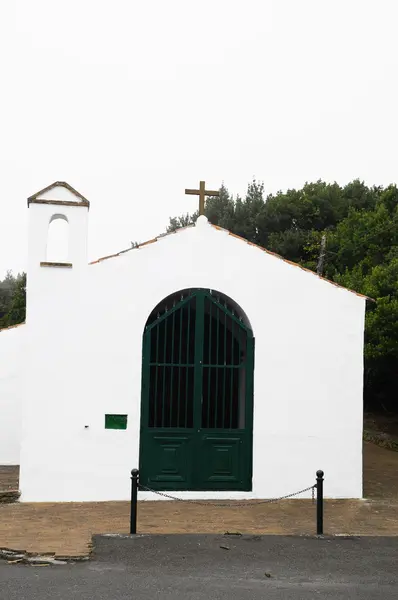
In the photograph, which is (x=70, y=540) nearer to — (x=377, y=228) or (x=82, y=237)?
(x=82, y=237)

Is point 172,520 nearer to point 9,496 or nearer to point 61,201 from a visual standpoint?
point 9,496

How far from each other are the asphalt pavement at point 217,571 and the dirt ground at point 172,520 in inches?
18.7

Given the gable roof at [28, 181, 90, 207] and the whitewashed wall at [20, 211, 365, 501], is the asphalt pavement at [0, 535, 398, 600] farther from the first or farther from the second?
the gable roof at [28, 181, 90, 207]

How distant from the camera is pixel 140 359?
11656mm

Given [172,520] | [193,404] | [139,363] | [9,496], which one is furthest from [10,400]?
[172,520]

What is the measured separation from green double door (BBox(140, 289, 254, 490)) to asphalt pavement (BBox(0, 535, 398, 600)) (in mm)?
2766

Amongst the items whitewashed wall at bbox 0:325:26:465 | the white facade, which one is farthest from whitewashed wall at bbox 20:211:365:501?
whitewashed wall at bbox 0:325:26:465

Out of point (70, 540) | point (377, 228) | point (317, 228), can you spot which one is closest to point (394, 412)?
point (377, 228)

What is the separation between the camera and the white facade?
11336 mm

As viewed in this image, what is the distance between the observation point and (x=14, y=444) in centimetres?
1588

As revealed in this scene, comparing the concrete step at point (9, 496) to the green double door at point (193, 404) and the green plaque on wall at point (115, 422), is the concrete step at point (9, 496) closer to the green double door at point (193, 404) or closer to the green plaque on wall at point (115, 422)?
the green plaque on wall at point (115, 422)

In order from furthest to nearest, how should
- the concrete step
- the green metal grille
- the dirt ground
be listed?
the green metal grille → the concrete step → the dirt ground

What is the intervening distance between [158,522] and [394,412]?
61.3 ft

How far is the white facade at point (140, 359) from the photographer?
11336 millimetres
